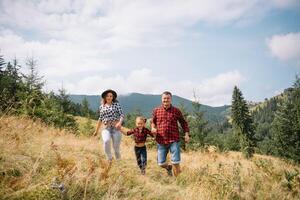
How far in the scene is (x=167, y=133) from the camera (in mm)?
7957

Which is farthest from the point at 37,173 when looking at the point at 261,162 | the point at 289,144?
the point at 289,144

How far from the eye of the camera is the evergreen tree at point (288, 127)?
37438 millimetres

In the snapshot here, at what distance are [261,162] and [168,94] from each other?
2.95 metres

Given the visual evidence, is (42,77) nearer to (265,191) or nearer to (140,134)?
(140,134)

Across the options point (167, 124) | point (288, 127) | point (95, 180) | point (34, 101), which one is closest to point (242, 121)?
point (288, 127)

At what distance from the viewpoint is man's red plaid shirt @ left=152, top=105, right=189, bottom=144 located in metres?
7.95

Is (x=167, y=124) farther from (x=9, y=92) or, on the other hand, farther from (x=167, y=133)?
(x=9, y=92)

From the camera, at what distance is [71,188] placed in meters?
4.39

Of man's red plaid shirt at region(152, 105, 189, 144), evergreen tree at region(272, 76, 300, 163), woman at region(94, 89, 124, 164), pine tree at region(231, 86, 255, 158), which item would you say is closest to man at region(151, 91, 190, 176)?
man's red plaid shirt at region(152, 105, 189, 144)

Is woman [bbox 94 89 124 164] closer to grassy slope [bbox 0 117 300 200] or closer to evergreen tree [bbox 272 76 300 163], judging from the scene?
grassy slope [bbox 0 117 300 200]

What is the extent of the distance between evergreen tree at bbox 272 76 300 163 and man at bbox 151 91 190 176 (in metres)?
33.4

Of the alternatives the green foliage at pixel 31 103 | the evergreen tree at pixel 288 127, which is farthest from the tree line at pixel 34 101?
the evergreen tree at pixel 288 127

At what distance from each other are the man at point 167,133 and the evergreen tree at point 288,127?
33.4 metres

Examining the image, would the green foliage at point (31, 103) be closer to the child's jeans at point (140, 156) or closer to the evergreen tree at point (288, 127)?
the child's jeans at point (140, 156)
